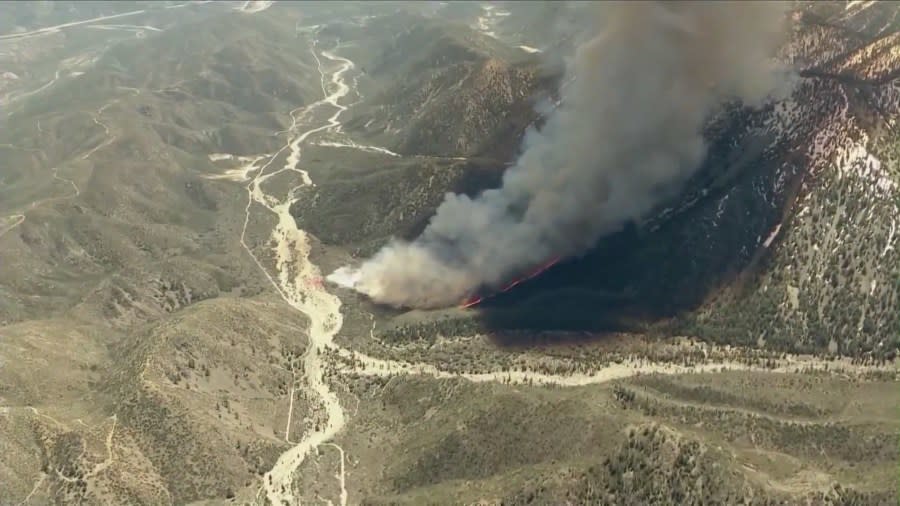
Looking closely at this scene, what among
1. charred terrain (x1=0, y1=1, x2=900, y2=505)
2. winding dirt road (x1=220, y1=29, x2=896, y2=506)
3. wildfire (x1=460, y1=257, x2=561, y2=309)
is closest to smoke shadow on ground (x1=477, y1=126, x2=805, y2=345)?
charred terrain (x1=0, y1=1, x2=900, y2=505)

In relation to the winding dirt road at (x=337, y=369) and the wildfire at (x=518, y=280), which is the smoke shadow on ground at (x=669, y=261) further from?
the winding dirt road at (x=337, y=369)

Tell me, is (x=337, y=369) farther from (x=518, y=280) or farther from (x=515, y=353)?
(x=518, y=280)

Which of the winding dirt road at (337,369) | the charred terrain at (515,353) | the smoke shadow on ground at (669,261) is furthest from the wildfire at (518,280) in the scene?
the winding dirt road at (337,369)

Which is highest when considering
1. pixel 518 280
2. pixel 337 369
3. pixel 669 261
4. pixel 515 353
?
pixel 669 261

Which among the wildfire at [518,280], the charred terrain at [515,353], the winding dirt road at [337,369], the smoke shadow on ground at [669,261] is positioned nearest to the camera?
the charred terrain at [515,353]

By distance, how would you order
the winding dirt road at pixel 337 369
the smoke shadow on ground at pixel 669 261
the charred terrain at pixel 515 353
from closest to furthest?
the charred terrain at pixel 515 353, the winding dirt road at pixel 337 369, the smoke shadow on ground at pixel 669 261

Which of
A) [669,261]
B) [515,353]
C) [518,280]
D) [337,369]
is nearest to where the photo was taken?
[337,369]

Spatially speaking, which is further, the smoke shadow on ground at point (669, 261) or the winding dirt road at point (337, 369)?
the smoke shadow on ground at point (669, 261)

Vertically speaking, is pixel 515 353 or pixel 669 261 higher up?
pixel 669 261

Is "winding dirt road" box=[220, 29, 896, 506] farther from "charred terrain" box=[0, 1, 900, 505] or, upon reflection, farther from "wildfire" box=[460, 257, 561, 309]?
"wildfire" box=[460, 257, 561, 309]

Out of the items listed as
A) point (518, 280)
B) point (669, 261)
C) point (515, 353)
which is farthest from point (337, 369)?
point (669, 261)
